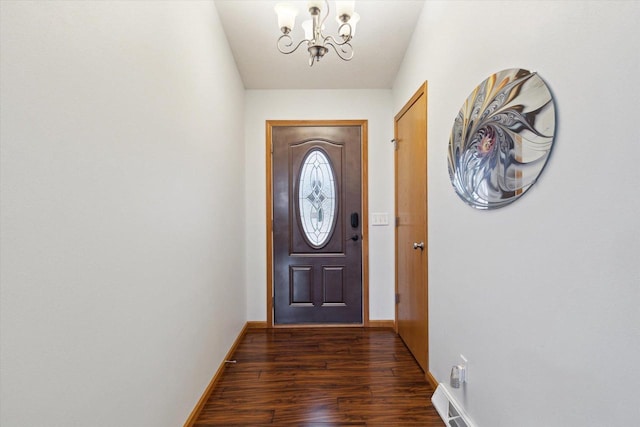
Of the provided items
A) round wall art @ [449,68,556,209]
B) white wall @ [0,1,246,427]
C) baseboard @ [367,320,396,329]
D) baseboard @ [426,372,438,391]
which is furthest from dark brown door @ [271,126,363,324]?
round wall art @ [449,68,556,209]

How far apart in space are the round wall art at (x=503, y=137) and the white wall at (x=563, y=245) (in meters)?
0.04

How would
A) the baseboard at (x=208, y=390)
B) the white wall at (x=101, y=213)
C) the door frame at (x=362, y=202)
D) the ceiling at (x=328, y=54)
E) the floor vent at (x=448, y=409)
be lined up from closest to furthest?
the white wall at (x=101, y=213), the floor vent at (x=448, y=409), the baseboard at (x=208, y=390), the ceiling at (x=328, y=54), the door frame at (x=362, y=202)

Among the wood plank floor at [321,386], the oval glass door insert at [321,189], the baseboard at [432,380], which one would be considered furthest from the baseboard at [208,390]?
the baseboard at [432,380]

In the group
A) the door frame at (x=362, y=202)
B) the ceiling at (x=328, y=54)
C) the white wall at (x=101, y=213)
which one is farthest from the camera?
the door frame at (x=362, y=202)

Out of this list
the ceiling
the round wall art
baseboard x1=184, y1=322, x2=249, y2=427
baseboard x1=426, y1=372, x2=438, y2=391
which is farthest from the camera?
the ceiling

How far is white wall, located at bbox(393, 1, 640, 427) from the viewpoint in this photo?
2.53 ft

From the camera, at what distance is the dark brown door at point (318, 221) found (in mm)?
3145

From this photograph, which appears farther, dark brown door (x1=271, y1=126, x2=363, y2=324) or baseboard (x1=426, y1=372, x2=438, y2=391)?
dark brown door (x1=271, y1=126, x2=363, y2=324)

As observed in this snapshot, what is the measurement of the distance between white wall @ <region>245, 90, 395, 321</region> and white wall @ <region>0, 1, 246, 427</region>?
127 centimetres

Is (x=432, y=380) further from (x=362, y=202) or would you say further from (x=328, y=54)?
(x=328, y=54)

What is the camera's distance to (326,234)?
3156 millimetres

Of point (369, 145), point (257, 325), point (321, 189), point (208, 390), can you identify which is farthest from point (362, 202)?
point (208, 390)

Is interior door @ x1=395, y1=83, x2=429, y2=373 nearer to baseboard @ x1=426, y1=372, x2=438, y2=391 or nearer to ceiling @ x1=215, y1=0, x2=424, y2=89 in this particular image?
baseboard @ x1=426, y1=372, x2=438, y2=391

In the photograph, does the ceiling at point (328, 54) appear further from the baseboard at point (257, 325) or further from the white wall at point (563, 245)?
the baseboard at point (257, 325)
